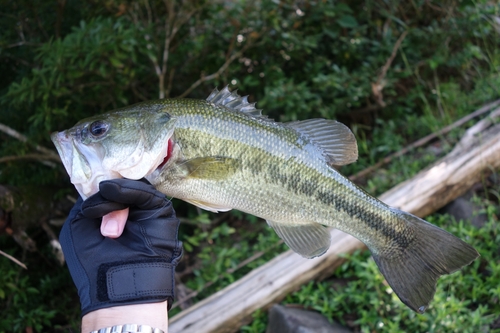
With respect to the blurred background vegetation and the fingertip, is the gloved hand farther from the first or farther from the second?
the blurred background vegetation

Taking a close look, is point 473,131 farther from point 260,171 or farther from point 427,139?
point 260,171

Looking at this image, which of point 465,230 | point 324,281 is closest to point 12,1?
point 324,281

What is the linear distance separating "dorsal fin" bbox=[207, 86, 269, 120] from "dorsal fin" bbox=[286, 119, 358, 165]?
0.18 metres

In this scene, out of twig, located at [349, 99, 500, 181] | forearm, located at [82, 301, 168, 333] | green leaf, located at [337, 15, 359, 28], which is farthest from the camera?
green leaf, located at [337, 15, 359, 28]

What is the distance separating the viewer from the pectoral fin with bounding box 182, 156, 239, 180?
1.82 m

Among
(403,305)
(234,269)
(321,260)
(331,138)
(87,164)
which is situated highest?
(331,138)

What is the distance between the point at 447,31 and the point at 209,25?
263 centimetres

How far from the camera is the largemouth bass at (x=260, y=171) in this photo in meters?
1.81

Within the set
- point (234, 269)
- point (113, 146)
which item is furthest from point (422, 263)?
point (234, 269)

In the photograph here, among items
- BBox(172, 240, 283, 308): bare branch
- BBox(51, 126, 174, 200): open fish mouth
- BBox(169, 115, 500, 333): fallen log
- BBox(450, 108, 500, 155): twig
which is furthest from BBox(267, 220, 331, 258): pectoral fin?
BBox(450, 108, 500, 155): twig

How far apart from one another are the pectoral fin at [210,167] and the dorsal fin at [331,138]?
35cm

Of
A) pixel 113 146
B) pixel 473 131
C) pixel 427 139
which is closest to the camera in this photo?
pixel 113 146

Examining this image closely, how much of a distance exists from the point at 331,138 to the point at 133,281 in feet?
3.45

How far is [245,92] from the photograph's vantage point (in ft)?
14.8
